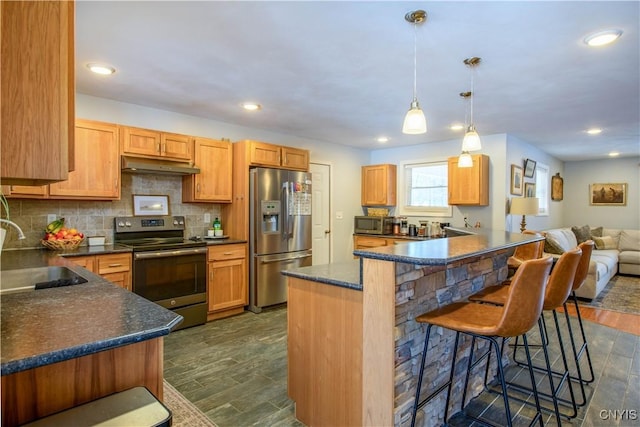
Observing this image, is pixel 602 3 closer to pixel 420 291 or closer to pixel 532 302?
pixel 532 302

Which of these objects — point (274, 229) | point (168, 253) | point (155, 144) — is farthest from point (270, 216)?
point (155, 144)

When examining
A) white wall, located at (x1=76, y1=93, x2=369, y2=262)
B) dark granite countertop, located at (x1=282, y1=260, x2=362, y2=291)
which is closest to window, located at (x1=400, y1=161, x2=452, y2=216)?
white wall, located at (x1=76, y1=93, x2=369, y2=262)

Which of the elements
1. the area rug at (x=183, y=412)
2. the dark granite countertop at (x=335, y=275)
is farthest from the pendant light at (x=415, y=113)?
the area rug at (x=183, y=412)

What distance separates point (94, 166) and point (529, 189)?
20.6ft

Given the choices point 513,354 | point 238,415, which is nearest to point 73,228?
point 238,415

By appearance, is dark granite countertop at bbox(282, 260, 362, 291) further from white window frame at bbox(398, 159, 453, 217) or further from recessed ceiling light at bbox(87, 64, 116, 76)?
white window frame at bbox(398, 159, 453, 217)

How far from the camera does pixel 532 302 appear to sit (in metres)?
1.61

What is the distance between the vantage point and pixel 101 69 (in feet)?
9.46

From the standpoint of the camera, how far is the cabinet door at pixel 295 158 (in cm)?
469

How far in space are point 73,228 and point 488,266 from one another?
12.3 feet

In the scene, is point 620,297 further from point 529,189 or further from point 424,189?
point 424,189

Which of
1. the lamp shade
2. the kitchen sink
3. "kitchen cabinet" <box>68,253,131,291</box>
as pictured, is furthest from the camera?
the lamp shade

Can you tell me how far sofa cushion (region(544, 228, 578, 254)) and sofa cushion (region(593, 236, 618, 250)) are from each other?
0.82 m

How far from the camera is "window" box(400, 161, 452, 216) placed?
229 inches
